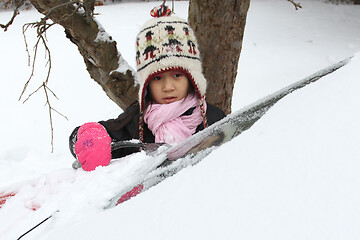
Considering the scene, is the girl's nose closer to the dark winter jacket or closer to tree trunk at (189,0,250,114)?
the dark winter jacket

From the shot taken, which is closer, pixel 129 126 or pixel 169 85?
pixel 169 85

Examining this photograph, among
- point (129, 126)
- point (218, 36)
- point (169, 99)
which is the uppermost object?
point (218, 36)

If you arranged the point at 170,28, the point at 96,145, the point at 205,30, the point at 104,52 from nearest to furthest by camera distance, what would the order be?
the point at 96,145, the point at 170,28, the point at 205,30, the point at 104,52

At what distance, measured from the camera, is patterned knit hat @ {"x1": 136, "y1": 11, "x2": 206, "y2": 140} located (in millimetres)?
1422

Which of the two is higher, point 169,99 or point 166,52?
point 166,52

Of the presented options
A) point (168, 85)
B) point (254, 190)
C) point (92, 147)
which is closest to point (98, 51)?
point (168, 85)

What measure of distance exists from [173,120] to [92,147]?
16.5 inches

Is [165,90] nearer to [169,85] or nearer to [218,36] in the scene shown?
[169,85]

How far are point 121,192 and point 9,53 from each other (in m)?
6.24

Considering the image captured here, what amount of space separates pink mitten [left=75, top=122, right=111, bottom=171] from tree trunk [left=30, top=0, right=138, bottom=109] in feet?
2.67

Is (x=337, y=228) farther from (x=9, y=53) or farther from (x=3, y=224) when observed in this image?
(x=9, y=53)

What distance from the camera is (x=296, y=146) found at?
1.62 ft

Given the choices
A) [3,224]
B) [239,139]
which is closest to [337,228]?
[239,139]

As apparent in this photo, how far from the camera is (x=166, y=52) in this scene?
1434 mm
